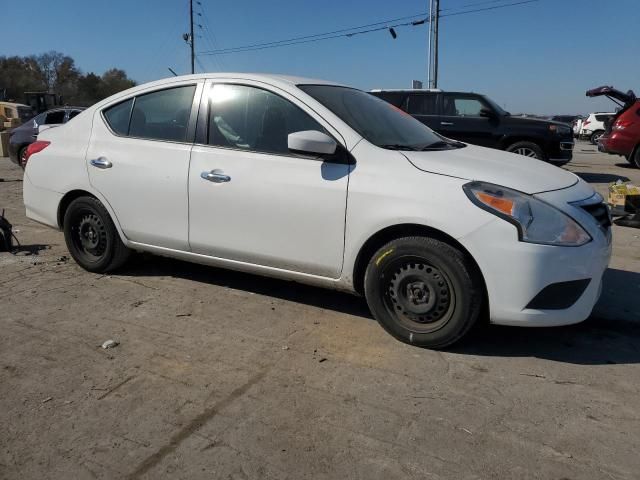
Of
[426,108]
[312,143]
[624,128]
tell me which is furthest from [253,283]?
[624,128]

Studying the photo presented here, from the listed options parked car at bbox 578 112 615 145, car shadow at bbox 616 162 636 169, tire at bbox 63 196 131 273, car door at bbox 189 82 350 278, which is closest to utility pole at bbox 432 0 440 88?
parked car at bbox 578 112 615 145

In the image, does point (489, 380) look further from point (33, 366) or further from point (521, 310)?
point (33, 366)

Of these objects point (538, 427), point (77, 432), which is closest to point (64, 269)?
point (77, 432)

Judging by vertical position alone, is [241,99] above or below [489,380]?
above

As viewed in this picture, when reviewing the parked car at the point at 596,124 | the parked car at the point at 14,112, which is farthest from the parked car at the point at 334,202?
the parked car at the point at 14,112

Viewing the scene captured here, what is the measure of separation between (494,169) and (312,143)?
113 centimetres

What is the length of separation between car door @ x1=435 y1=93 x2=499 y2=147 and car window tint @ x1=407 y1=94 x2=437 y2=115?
23 cm

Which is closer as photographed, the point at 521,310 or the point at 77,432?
the point at 77,432

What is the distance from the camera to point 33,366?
10.5 ft

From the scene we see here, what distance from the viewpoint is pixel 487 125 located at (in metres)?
11.4

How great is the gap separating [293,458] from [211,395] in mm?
684

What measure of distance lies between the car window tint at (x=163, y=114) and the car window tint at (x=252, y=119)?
25cm

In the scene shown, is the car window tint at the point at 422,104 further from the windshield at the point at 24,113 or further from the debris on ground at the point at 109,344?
the windshield at the point at 24,113

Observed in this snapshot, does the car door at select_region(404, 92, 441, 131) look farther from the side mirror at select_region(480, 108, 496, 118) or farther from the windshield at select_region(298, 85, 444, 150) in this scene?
the windshield at select_region(298, 85, 444, 150)
